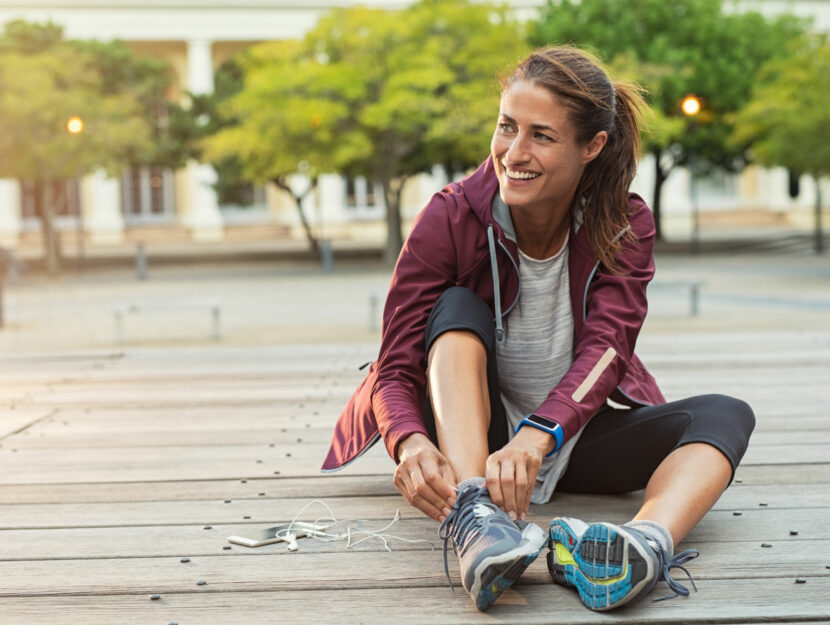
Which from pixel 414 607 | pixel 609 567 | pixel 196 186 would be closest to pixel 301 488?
pixel 414 607

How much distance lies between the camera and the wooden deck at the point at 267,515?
2.19 metres

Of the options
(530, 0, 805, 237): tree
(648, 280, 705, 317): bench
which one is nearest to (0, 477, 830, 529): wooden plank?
(648, 280, 705, 317): bench

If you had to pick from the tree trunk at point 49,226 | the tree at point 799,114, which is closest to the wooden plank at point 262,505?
the tree at point 799,114

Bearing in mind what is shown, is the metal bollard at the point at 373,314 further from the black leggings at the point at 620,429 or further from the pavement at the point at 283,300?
the black leggings at the point at 620,429

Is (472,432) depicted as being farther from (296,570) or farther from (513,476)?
(296,570)

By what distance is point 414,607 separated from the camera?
2.19 metres

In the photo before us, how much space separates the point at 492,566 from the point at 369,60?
Answer: 22898 millimetres

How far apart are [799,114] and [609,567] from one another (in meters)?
20.3

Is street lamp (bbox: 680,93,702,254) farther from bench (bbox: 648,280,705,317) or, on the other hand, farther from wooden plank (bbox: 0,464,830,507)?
wooden plank (bbox: 0,464,830,507)

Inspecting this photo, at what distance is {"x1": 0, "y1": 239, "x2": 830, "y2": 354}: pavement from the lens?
11992 mm

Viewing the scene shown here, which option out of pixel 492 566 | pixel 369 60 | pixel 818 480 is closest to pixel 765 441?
pixel 818 480

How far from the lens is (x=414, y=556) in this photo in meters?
2.55

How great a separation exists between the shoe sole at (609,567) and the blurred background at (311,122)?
384 inches

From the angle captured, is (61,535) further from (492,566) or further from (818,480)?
(818,480)
